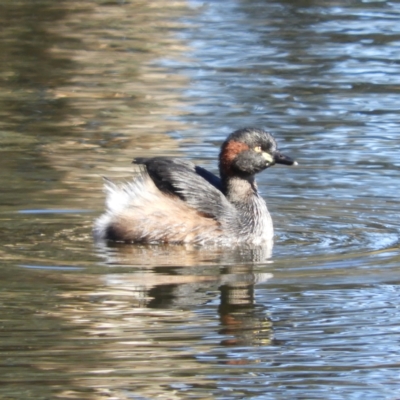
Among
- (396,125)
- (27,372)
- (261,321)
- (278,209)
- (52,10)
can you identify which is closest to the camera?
(27,372)

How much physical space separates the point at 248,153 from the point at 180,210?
678mm

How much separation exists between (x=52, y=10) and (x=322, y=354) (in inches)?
521

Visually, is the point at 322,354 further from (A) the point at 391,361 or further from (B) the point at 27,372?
(B) the point at 27,372

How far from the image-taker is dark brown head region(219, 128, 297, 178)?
844 cm

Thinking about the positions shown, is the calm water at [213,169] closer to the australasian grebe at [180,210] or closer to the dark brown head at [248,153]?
the australasian grebe at [180,210]

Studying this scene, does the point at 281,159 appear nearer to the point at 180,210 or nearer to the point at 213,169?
the point at 180,210


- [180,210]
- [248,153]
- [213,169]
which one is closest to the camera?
[180,210]

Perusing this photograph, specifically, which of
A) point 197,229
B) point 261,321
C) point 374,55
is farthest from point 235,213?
point 374,55

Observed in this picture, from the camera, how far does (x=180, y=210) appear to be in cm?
812

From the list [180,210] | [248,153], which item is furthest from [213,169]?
[180,210]

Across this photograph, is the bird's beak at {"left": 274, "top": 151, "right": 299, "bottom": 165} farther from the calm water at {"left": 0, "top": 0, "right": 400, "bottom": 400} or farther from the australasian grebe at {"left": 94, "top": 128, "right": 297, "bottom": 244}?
the calm water at {"left": 0, "top": 0, "right": 400, "bottom": 400}

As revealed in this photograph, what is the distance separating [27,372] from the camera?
5.38m

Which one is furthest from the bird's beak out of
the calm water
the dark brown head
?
the calm water

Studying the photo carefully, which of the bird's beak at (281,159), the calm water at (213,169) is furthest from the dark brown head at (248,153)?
the calm water at (213,169)
